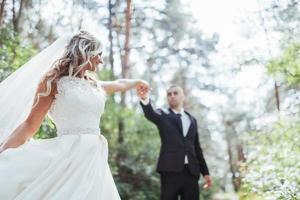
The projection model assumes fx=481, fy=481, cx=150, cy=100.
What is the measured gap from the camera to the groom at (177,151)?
5176 millimetres

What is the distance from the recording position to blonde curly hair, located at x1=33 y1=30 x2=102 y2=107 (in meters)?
3.30

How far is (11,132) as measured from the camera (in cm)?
342

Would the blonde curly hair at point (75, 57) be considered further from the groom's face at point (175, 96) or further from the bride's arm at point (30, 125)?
the groom's face at point (175, 96)

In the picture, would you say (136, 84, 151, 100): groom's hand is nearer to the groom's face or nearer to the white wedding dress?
the white wedding dress

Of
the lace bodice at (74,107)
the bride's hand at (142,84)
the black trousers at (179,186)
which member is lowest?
the black trousers at (179,186)

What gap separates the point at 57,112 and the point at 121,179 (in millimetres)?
7875

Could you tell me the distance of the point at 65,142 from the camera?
3230mm

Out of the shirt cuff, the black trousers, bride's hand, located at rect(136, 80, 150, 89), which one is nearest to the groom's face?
the shirt cuff

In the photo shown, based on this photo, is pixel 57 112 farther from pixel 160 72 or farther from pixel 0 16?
pixel 160 72

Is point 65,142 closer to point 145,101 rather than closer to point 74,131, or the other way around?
point 74,131

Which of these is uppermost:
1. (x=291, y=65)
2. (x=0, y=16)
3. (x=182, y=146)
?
(x=0, y=16)

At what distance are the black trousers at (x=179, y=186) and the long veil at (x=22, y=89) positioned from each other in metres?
2.12

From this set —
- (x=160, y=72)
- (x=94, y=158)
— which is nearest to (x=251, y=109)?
(x=160, y=72)

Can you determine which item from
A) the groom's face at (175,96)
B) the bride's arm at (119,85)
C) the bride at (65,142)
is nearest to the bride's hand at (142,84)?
the bride's arm at (119,85)
